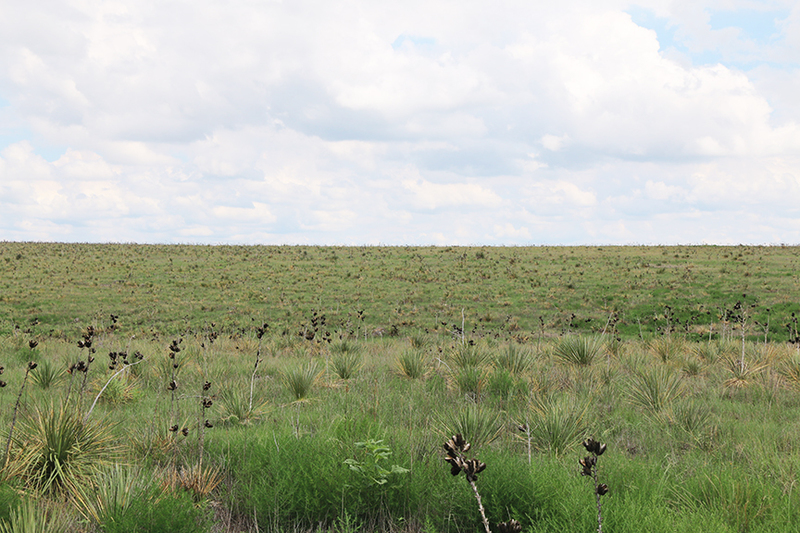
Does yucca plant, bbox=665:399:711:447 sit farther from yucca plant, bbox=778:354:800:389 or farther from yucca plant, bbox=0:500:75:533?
yucca plant, bbox=0:500:75:533

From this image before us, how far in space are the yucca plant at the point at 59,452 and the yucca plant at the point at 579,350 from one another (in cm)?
795

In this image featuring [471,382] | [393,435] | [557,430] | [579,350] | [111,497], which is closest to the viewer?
[111,497]

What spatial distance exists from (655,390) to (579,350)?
265 cm

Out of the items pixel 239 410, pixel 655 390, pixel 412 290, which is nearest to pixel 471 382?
pixel 655 390

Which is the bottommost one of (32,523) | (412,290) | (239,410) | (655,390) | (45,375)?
(45,375)

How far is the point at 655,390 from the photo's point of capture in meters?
6.89

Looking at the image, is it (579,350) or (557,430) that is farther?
(579,350)

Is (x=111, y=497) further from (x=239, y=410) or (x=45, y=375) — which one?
(x=45, y=375)

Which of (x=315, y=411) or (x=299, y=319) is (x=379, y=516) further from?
(x=299, y=319)

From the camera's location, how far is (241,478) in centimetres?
419

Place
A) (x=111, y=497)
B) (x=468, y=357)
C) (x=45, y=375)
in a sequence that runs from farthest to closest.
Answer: (x=468, y=357), (x=45, y=375), (x=111, y=497)

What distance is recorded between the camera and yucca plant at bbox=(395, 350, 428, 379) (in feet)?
29.2

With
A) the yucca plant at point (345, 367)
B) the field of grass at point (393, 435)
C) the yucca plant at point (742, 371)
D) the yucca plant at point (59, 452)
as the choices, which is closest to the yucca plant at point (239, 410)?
the field of grass at point (393, 435)

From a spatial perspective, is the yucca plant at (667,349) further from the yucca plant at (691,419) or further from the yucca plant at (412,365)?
the yucca plant at (412,365)
